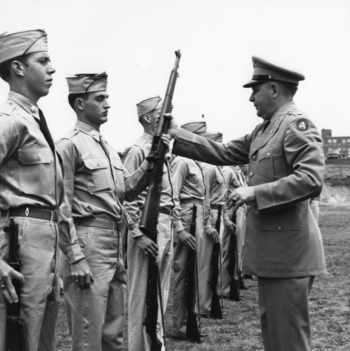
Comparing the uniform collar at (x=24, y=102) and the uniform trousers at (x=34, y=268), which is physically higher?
the uniform collar at (x=24, y=102)

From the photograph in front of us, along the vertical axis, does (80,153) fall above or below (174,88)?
below

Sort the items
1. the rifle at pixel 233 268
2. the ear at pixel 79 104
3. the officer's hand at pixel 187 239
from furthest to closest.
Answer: the rifle at pixel 233 268 → the officer's hand at pixel 187 239 → the ear at pixel 79 104

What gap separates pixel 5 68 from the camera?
13.3 feet

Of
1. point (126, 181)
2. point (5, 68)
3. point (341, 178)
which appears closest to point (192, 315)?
point (126, 181)

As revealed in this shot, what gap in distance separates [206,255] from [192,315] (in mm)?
1547

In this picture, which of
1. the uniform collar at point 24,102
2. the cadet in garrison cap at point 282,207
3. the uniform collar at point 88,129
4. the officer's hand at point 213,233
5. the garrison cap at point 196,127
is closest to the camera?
the uniform collar at point 24,102

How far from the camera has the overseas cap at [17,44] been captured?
402 centimetres

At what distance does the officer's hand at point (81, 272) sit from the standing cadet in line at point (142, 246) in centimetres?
89

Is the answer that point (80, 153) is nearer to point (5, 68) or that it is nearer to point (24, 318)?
point (5, 68)

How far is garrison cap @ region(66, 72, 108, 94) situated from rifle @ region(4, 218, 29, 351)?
69.6 inches

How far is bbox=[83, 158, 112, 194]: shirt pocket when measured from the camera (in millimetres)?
4895

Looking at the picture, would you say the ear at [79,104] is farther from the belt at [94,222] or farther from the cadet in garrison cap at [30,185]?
the cadet in garrison cap at [30,185]

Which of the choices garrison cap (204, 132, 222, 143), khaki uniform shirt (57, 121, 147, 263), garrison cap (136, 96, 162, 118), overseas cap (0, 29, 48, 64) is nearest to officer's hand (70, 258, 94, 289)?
khaki uniform shirt (57, 121, 147, 263)

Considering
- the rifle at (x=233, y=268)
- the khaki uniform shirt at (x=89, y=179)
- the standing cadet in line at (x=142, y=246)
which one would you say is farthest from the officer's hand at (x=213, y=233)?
the khaki uniform shirt at (x=89, y=179)
